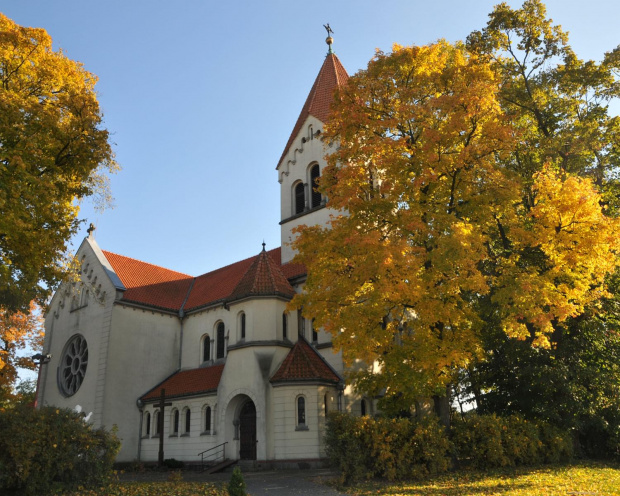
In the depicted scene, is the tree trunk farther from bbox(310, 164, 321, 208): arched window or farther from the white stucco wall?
the white stucco wall

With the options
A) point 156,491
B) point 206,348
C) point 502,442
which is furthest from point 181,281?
point 502,442

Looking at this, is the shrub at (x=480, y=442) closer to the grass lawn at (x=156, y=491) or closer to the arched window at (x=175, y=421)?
the grass lawn at (x=156, y=491)

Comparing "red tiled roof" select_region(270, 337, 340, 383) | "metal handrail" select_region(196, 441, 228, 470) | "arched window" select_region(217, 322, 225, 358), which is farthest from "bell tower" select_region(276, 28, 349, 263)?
"metal handrail" select_region(196, 441, 228, 470)

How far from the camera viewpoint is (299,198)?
92.3 ft

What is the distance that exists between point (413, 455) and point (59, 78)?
1569 centimetres

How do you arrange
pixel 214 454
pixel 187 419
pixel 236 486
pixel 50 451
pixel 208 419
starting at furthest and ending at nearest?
pixel 187 419
pixel 208 419
pixel 214 454
pixel 50 451
pixel 236 486

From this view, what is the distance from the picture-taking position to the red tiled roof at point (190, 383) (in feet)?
79.0

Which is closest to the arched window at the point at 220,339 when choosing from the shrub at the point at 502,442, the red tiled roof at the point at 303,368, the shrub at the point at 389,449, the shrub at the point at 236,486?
the red tiled roof at the point at 303,368

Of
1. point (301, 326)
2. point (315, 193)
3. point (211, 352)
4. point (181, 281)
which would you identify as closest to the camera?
point (301, 326)

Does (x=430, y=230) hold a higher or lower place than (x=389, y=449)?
higher

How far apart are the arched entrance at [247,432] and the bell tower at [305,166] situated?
8.54m

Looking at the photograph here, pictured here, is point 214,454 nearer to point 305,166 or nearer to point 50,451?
point 50,451

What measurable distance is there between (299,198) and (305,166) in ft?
6.02

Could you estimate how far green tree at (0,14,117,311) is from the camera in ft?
43.2
